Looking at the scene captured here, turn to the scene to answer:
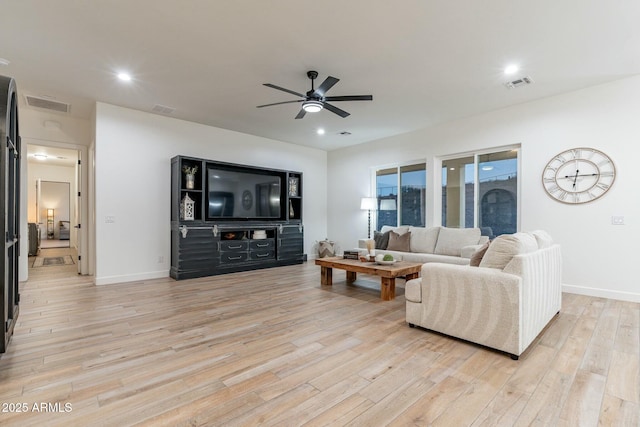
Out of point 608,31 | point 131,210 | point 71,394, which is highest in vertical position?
point 608,31

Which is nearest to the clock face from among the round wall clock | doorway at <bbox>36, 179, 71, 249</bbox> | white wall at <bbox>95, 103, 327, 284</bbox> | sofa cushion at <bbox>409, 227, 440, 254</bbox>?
sofa cushion at <bbox>409, 227, 440, 254</bbox>

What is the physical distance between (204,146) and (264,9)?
378 centimetres

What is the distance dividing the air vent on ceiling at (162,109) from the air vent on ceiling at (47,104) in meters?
1.24

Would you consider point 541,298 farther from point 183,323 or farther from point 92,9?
point 92,9

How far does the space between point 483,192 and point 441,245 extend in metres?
1.23

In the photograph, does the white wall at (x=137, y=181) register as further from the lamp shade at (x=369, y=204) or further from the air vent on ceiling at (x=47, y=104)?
the lamp shade at (x=369, y=204)

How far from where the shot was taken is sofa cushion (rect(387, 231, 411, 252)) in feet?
18.5

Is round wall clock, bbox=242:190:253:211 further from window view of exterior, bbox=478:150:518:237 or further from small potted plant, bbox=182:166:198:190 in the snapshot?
window view of exterior, bbox=478:150:518:237

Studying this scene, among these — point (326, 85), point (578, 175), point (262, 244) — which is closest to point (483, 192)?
point (578, 175)

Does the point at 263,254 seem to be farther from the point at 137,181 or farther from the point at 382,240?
the point at 137,181

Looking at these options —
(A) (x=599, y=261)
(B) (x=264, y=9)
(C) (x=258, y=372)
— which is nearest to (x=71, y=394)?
(C) (x=258, y=372)

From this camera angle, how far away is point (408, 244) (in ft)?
18.5

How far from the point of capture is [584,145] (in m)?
4.25

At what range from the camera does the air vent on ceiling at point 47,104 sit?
4.56 meters
